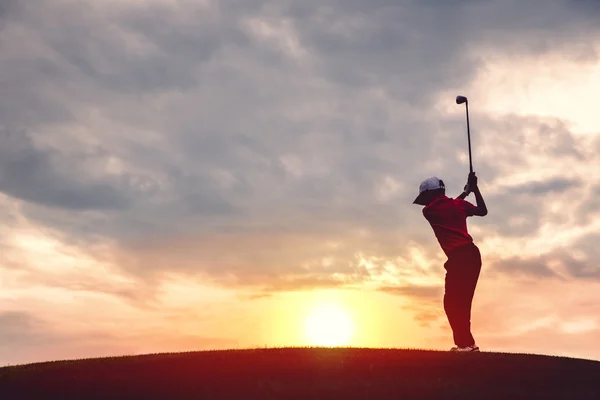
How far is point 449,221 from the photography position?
A: 18.0m

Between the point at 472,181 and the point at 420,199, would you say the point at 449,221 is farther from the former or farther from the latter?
the point at 472,181

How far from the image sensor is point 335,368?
49.0 ft

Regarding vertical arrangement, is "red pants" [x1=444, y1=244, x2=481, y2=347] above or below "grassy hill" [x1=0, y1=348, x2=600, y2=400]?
above

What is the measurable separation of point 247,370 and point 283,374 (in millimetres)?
800

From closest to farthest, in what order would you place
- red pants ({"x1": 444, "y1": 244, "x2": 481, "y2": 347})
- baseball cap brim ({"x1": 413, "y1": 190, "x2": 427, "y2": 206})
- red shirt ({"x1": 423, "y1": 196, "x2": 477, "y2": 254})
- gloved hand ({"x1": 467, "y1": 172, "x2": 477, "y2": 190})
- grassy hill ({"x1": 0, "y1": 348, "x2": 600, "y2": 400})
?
grassy hill ({"x1": 0, "y1": 348, "x2": 600, "y2": 400}) → red pants ({"x1": 444, "y1": 244, "x2": 481, "y2": 347}) → red shirt ({"x1": 423, "y1": 196, "x2": 477, "y2": 254}) → baseball cap brim ({"x1": 413, "y1": 190, "x2": 427, "y2": 206}) → gloved hand ({"x1": 467, "y1": 172, "x2": 477, "y2": 190})

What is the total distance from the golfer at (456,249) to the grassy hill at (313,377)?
3.62 ft

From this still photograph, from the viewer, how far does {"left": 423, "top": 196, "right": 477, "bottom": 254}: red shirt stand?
1795cm

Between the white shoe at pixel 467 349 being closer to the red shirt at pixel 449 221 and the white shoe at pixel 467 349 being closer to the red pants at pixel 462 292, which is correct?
the red pants at pixel 462 292

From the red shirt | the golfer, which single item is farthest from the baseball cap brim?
the red shirt

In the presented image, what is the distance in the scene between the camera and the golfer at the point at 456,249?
1759 cm

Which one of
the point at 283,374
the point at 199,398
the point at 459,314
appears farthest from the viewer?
the point at 459,314

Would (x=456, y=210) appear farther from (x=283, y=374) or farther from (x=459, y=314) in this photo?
(x=283, y=374)

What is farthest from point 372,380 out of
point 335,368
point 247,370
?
point 247,370

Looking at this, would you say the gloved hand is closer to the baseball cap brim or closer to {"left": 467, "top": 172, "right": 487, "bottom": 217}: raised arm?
{"left": 467, "top": 172, "right": 487, "bottom": 217}: raised arm
